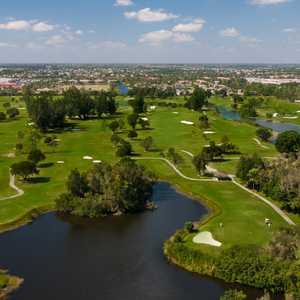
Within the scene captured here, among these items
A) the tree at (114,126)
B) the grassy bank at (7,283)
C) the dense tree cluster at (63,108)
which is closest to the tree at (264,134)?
the tree at (114,126)

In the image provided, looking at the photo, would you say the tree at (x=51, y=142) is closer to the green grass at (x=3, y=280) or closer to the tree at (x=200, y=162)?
the tree at (x=200, y=162)

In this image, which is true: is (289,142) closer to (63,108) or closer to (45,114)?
(45,114)

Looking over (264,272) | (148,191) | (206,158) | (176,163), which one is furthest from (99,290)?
(176,163)

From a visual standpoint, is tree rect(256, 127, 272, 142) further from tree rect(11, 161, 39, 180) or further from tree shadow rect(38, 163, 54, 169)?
tree rect(11, 161, 39, 180)

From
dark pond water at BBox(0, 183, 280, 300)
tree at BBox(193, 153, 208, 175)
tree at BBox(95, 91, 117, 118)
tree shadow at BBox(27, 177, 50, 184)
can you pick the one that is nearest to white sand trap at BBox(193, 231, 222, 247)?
dark pond water at BBox(0, 183, 280, 300)

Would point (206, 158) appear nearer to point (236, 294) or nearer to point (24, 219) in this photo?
point (24, 219)

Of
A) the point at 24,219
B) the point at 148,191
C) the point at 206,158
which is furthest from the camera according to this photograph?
the point at 206,158

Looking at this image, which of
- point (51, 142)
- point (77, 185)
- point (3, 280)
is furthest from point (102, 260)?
point (51, 142)
